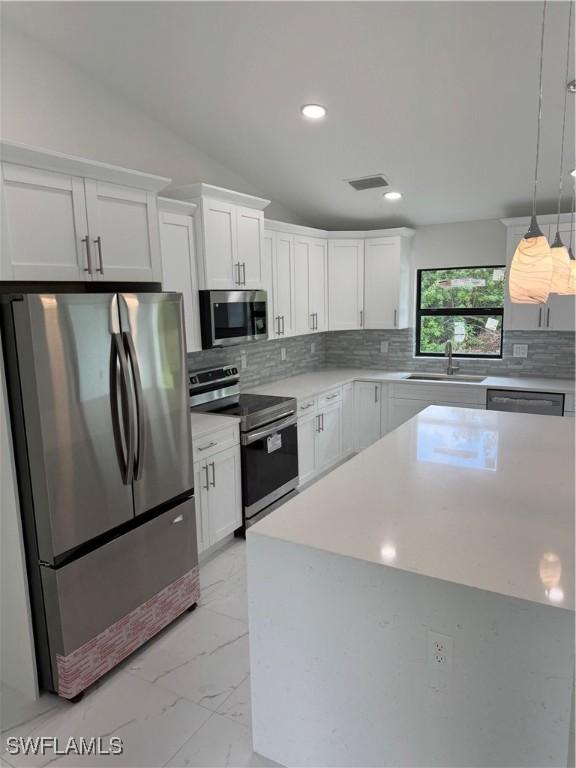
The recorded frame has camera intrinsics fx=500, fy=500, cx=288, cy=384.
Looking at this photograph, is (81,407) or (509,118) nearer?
(81,407)

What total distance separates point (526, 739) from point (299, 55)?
3.03 meters

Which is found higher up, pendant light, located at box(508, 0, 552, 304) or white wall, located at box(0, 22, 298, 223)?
white wall, located at box(0, 22, 298, 223)

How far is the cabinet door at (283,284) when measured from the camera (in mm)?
4344

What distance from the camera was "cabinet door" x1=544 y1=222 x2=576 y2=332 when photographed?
419 centimetres

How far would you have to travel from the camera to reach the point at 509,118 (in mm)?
3033

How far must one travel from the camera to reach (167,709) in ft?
6.88

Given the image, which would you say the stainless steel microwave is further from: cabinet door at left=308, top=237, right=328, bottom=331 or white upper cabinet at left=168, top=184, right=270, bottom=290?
cabinet door at left=308, top=237, right=328, bottom=331

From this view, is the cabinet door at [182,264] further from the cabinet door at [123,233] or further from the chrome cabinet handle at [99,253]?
the chrome cabinet handle at [99,253]

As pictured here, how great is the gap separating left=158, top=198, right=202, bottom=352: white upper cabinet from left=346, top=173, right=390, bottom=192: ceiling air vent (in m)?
1.55

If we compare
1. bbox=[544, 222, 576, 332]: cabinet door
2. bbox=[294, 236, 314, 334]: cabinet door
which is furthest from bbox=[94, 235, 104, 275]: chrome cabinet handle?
bbox=[544, 222, 576, 332]: cabinet door

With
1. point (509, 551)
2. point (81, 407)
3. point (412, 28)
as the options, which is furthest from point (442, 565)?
point (412, 28)

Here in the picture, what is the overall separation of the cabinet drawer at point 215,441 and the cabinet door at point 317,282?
1.96 metres

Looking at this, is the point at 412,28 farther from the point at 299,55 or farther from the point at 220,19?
the point at 220,19

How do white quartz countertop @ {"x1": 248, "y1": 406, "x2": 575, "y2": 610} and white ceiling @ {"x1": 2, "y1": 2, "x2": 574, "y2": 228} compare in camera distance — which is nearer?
white quartz countertop @ {"x1": 248, "y1": 406, "x2": 575, "y2": 610}
